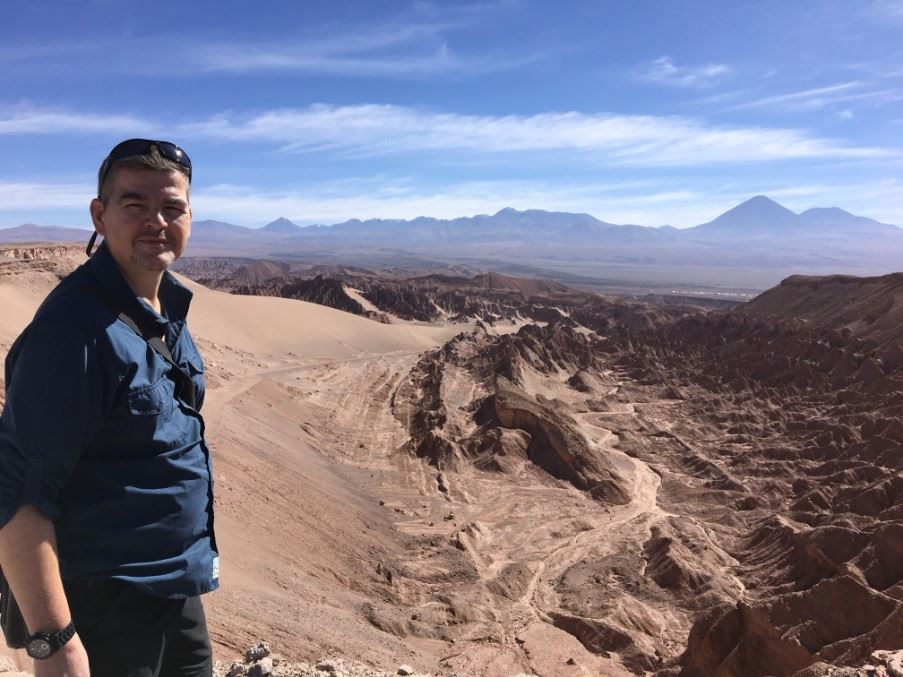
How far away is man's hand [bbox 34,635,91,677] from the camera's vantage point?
200 cm

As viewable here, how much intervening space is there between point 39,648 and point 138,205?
144 cm

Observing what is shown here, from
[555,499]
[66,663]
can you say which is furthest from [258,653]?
[555,499]

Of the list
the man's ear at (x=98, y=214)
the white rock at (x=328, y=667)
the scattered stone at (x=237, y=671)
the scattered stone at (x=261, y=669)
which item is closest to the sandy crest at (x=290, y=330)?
the white rock at (x=328, y=667)

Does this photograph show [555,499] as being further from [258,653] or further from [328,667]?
[258,653]

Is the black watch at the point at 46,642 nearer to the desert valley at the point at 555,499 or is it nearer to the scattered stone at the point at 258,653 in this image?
the scattered stone at the point at 258,653

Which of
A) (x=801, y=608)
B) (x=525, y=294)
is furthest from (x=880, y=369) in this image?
(x=525, y=294)

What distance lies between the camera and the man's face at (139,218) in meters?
2.38

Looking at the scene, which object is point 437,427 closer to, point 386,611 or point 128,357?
point 386,611

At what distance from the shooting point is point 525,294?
10206cm

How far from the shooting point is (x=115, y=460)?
86.6 inches

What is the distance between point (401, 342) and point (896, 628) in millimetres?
52561

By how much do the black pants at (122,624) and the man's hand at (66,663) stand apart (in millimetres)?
188

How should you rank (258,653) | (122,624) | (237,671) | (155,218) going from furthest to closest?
1. (258,653)
2. (237,671)
3. (155,218)
4. (122,624)

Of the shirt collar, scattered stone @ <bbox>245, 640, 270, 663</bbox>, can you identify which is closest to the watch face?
the shirt collar
